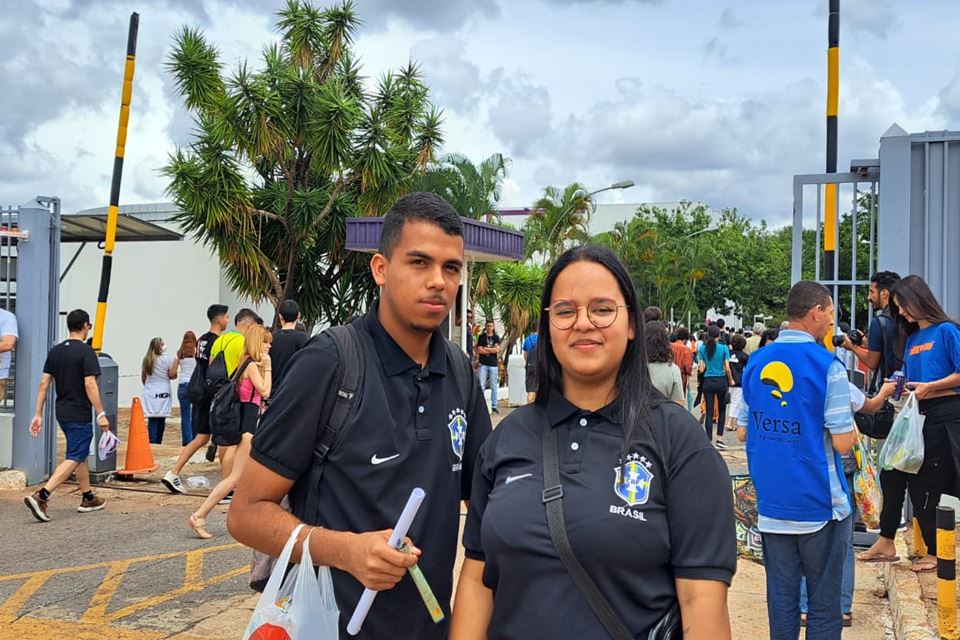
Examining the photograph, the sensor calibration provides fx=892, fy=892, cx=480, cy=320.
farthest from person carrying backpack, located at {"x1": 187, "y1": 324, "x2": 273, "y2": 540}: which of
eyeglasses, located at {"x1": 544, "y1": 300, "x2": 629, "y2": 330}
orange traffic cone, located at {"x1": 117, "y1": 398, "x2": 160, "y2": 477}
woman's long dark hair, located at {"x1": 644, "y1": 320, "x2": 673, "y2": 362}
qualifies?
eyeglasses, located at {"x1": 544, "y1": 300, "x2": 629, "y2": 330}

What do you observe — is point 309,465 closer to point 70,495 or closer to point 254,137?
point 70,495

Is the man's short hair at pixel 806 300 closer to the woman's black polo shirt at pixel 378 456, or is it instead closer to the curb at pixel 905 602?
the curb at pixel 905 602

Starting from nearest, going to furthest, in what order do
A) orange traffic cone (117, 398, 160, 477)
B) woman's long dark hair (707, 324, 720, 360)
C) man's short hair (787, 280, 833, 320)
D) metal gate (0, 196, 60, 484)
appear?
man's short hair (787, 280, 833, 320)
metal gate (0, 196, 60, 484)
orange traffic cone (117, 398, 160, 477)
woman's long dark hair (707, 324, 720, 360)

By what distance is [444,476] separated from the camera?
7.77ft

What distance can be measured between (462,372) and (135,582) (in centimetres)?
469

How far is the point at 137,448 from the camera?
10.5 m

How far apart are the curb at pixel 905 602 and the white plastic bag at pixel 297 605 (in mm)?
3864

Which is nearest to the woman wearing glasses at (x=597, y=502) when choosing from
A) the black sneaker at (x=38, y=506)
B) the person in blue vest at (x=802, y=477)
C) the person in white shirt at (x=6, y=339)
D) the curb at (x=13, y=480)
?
the person in blue vest at (x=802, y=477)

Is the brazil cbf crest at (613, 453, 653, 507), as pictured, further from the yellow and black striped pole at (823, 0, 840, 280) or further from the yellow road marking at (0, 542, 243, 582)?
the yellow and black striped pole at (823, 0, 840, 280)

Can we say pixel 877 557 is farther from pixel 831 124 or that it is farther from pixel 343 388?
pixel 343 388

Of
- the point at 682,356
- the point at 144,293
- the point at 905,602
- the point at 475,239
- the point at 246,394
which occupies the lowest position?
the point at 905,602

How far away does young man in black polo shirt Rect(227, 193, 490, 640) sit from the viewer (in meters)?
2.19

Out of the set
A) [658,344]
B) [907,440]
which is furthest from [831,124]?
[907,440]

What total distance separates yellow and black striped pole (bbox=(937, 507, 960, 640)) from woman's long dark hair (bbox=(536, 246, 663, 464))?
3111mm
